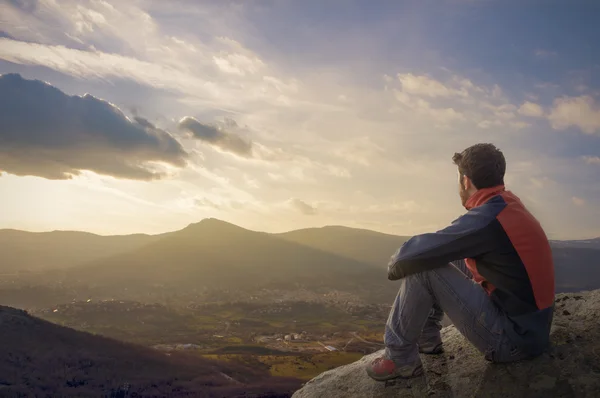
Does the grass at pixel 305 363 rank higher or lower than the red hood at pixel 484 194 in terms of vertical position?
lower

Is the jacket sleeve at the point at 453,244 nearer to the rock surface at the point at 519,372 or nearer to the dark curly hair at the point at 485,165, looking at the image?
the dark curly hair at the point at 485,165

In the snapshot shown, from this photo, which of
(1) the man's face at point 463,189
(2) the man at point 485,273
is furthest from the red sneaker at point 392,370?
(1) the man's face at point 463,189

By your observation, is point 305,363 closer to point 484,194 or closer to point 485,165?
point 484,194

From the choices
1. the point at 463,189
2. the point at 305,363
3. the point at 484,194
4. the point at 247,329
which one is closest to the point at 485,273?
the point at 484,194

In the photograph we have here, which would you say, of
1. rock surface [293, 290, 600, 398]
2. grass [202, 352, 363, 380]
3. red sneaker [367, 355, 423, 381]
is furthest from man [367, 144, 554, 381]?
grass [202, 352, 363, 380]

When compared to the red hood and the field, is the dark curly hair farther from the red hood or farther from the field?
the field

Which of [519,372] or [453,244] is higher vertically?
[453,244]

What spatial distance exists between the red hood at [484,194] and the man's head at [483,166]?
58mm

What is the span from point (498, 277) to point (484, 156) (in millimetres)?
1504

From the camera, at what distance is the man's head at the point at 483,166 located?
533cm

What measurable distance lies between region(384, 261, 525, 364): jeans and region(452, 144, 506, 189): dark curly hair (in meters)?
1.16

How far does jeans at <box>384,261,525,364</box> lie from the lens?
5283 mm

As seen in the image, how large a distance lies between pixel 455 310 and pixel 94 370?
62.0 metres

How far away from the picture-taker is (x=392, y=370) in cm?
609
